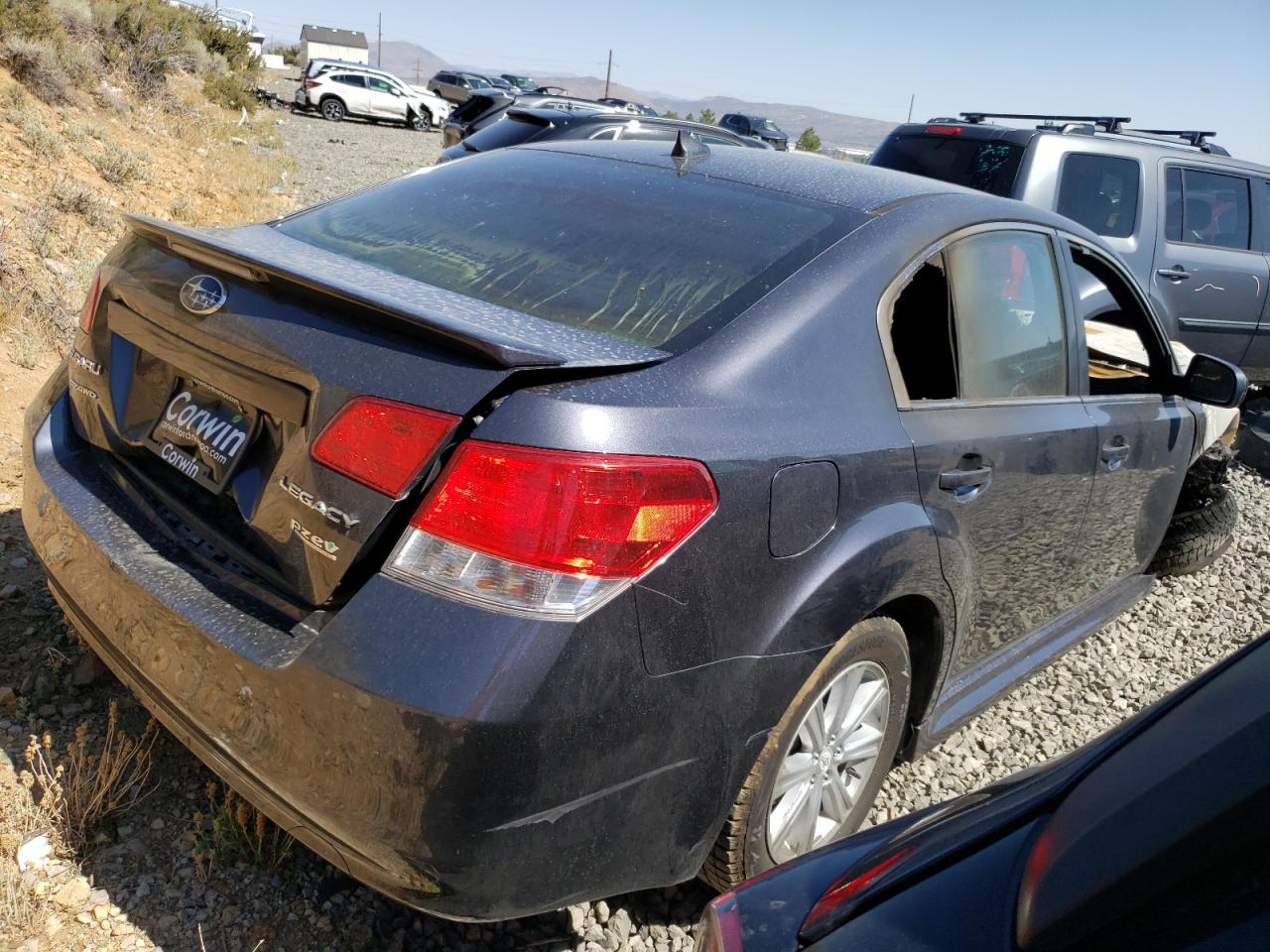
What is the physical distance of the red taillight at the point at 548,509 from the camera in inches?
69.4

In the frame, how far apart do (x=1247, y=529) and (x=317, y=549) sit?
233 inches

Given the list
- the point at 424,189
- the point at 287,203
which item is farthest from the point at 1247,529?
the point at 287,203

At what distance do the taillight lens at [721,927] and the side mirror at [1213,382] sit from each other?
3.02 meters

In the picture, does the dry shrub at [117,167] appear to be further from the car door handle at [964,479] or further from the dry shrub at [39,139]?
the car door handle at [964,479]

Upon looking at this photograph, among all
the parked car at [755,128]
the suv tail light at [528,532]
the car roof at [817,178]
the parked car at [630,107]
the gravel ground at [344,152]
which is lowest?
the gravel ground at [344,152]

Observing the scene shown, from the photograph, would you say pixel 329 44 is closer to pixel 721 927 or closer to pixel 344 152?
pixel 344 152

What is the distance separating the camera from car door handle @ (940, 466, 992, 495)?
250 centimetres

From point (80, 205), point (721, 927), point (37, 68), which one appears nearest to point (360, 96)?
point (37, 68)

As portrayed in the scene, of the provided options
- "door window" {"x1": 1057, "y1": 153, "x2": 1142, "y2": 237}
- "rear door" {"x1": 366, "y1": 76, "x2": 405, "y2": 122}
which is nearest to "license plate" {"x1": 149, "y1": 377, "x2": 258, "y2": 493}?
"door window" {"x1": 1057, "y1": 153, "x2": 1142, "y2": 237}

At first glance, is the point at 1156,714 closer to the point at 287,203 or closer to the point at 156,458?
the point at 156,458

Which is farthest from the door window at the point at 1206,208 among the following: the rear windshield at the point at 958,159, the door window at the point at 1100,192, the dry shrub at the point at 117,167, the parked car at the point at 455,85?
the parked car at the point at 455,85

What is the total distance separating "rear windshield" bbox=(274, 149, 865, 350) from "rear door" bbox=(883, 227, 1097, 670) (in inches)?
15.1

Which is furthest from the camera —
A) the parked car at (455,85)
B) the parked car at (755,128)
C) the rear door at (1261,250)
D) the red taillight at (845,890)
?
the parked car at (455,85)

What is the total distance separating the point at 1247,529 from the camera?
612cm
